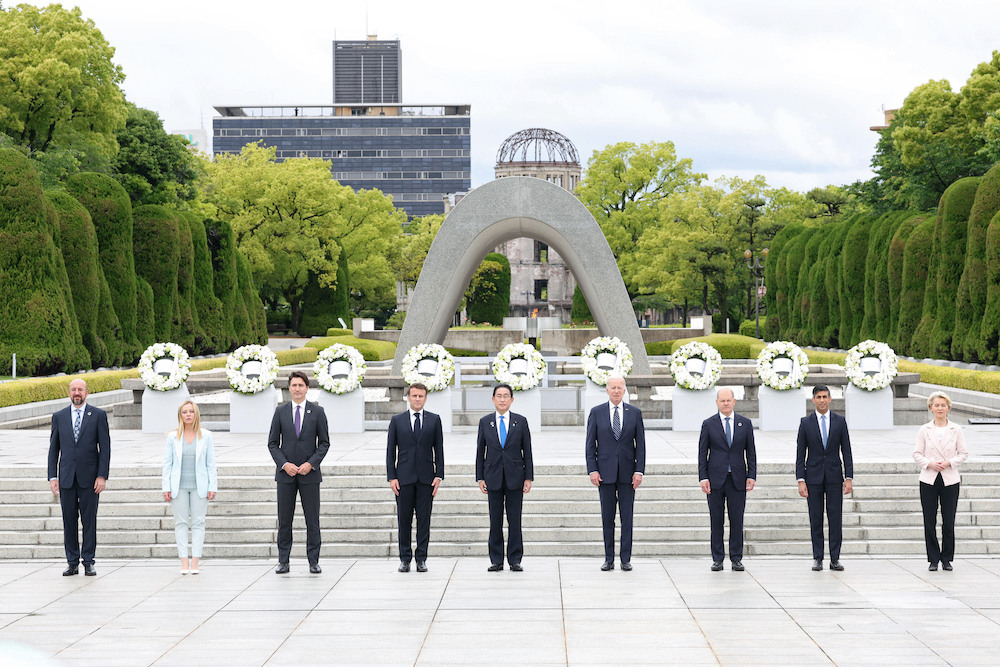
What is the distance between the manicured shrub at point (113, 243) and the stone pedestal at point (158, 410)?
13.6m

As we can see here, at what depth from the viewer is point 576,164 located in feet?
262

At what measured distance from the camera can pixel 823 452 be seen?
8750 millimetres

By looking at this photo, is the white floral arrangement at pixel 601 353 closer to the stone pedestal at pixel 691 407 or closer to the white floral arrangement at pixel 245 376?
the stone pedestal at pixel 691 407

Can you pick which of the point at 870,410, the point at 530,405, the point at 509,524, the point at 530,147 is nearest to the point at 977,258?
the point at 870,410

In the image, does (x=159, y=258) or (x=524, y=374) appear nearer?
(x=524, y=374)

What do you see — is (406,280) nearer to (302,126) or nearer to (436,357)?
(436,357)

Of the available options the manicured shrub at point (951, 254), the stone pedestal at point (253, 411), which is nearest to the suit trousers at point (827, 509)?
the stone pedestal at point (253, 411)

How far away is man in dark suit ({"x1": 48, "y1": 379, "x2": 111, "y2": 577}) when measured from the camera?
877 cm

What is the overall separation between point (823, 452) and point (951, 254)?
71.5 feet

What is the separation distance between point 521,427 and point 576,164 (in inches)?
2865

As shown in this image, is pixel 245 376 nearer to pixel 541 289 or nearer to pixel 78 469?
pixel 78 469

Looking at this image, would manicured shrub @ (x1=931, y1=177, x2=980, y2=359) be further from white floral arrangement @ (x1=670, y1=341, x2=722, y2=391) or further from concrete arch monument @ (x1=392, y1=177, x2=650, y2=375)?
white floral arrangement @ (x1=670, y1=341, x2=722, y2=391)

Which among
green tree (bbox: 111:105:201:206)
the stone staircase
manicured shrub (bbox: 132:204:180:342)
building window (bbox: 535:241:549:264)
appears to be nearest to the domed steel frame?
building window (bbox: 535:241:549:264)

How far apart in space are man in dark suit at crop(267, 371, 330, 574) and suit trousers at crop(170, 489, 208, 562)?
68 cm
